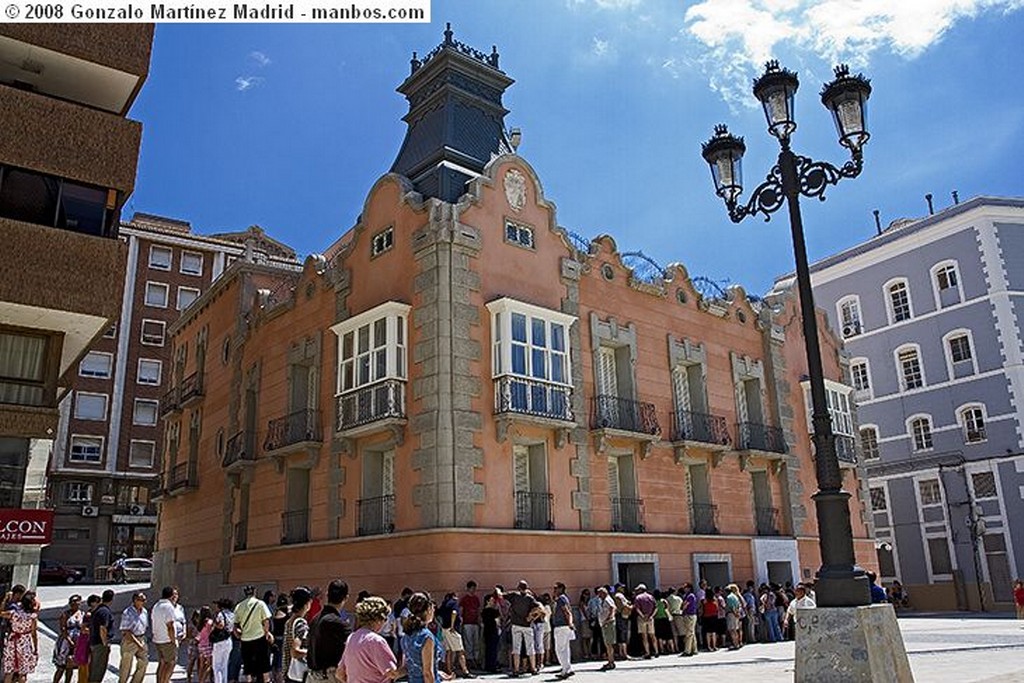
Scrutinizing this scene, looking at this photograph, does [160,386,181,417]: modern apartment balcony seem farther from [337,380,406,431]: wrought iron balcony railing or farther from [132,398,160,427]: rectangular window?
[132,398,160,427]: rectangular window

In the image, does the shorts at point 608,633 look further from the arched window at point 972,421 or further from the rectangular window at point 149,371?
the rectangular window at point 149,371

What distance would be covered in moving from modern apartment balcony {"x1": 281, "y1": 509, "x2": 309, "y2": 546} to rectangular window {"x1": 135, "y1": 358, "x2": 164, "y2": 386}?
34.9 metres

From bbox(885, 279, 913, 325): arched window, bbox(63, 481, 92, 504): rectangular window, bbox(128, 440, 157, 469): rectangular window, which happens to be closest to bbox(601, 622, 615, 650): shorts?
bbox(885, 279, 913, 325): arched window

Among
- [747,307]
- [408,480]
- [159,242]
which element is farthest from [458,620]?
[159,242]

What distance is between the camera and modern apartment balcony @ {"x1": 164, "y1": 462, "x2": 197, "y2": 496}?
88.8ft

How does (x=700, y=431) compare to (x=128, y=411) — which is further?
(x=128, y=411)

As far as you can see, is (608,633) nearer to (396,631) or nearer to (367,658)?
(396,631)

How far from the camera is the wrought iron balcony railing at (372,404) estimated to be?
18.3 meters

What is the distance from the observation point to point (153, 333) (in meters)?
52.7

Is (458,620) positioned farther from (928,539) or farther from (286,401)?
(928,539)

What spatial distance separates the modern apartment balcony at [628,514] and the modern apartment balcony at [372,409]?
20.0ft

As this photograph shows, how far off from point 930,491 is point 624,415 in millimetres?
19569

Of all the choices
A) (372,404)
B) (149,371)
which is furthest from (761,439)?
Answer: (149,371)

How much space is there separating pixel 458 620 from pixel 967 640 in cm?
1136
